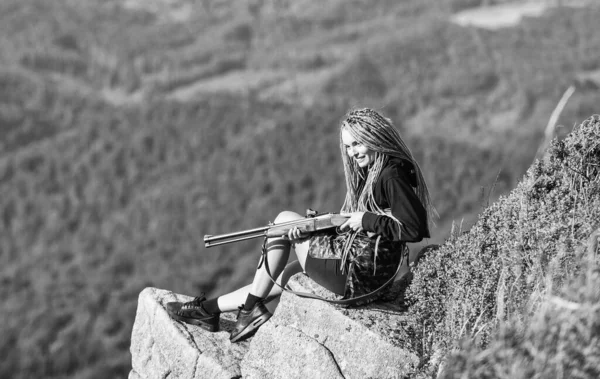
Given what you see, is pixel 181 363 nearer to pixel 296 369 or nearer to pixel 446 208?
pixel 296 369

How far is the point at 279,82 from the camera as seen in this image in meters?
67.0

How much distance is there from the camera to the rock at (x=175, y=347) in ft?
17.0

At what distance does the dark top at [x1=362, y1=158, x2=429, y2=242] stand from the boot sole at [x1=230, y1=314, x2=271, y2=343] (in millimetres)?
1113

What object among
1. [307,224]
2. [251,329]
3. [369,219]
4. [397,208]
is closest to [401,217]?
[397,208]

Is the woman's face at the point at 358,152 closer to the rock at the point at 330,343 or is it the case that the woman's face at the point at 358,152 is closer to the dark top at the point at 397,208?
the dark top at the point at 397,208

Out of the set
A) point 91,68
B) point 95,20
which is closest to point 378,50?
point 91,68

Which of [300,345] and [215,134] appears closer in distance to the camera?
[300,345]

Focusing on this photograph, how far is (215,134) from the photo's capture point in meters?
60.1

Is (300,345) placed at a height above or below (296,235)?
Answer: below

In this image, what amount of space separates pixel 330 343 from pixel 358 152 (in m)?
1.22

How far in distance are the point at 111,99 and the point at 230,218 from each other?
2777cm

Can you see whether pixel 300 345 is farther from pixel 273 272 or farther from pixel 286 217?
pixel 286 217

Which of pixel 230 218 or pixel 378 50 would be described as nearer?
pixel 230 218

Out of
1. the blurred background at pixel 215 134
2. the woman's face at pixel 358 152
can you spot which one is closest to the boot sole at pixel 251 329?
the woman's face at pixel 358 152
